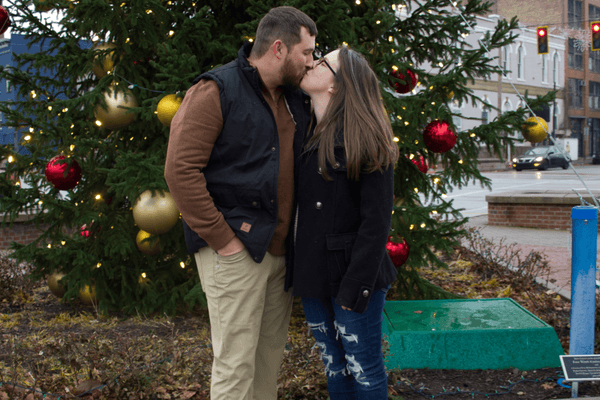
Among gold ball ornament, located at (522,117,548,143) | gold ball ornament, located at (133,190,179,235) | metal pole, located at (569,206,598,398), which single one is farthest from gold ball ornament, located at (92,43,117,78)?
metal pole, located at (569,206,598,398)

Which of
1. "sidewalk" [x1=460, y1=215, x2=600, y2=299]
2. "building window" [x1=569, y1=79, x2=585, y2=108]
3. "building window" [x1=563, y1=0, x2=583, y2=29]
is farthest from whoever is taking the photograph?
"building window" [x1=569, y1=79, x2=585, y2=108]

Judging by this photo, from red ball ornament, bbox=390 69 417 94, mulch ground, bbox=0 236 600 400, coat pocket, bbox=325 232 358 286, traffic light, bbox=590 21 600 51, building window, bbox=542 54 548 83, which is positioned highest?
building window, bbox=542 54 548 83

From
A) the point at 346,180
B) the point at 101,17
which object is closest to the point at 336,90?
the point at 346,180

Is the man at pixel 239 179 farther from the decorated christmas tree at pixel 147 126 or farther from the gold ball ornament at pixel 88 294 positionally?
the gold ball ornament at pixel 88 294

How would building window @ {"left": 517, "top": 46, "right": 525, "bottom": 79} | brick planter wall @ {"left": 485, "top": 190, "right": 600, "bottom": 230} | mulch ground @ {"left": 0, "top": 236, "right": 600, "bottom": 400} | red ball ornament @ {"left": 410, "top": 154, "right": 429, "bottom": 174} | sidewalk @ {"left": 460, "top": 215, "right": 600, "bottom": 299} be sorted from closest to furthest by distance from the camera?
mulch ground @ {"left": 0, "top": 236, "right": 600, "bottom": 400}, red ball ornament @ {"left": 410, "top": 154, "right": 429, "bottom": 174}, sidewalk @ {"left": 460, "top": 215, "right": 600, "bottom": 299}, brick planter wall @ {"left": 485, "top": 190, "right": 600, "bottom": 230}, building window @ {"left": 517, "top": 46, "right": 525, "bottom": 79}

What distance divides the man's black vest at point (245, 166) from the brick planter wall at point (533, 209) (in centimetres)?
841

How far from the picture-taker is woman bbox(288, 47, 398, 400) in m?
1.92

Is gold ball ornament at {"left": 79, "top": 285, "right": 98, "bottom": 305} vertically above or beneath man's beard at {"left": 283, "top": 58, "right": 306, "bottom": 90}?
beneath

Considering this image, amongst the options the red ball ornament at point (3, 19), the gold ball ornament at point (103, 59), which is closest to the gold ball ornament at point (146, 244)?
the gold ball ornament at point (103, 59)

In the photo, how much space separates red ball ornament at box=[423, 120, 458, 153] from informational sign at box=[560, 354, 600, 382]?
183 centimetres

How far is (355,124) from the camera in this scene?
6.37 feet

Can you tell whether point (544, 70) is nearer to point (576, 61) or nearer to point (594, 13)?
point (576, 61)

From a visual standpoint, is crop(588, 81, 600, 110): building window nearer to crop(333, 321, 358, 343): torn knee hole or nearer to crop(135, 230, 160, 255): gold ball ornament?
crop(135, 230, 160, 255): gold ball ornament

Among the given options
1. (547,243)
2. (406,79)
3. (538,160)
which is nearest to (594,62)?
(538,160)
